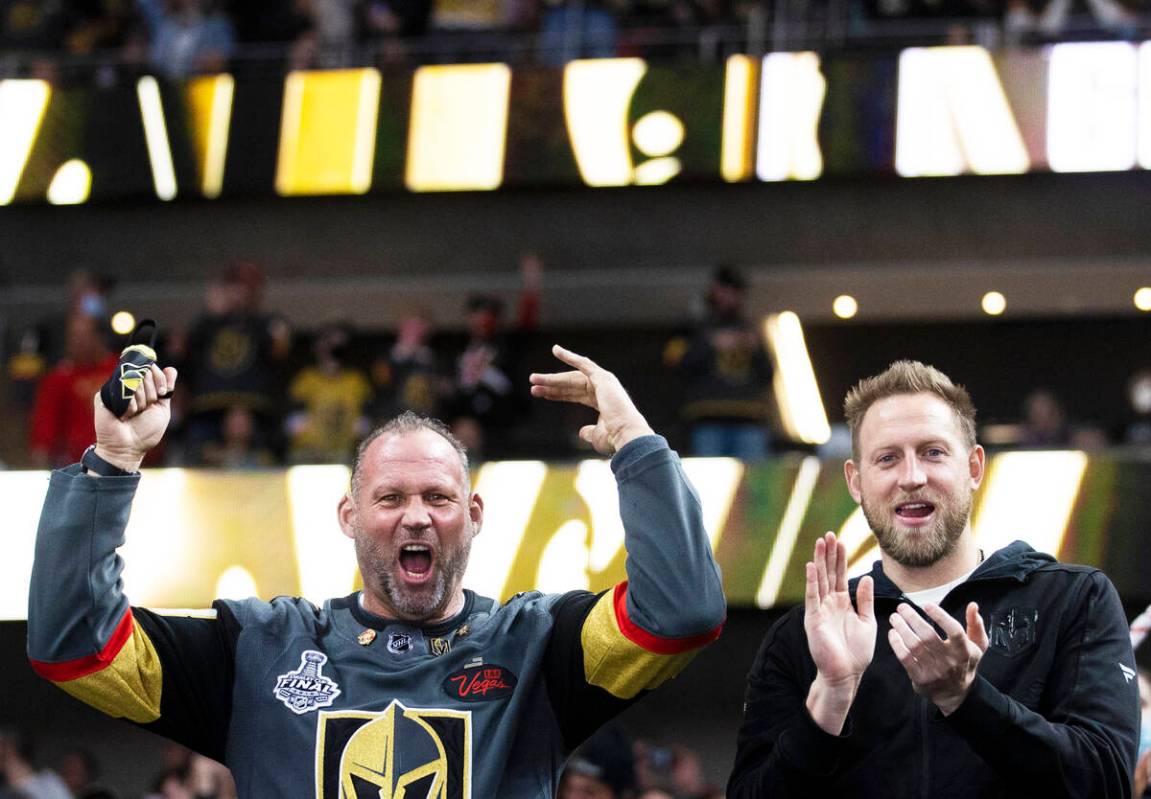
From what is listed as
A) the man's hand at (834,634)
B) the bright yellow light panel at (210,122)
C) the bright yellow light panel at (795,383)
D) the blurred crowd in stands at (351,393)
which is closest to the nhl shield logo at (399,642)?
the man's hand at (834,634)

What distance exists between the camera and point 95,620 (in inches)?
152

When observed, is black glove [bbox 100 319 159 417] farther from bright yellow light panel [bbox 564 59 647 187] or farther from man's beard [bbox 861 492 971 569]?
bright yellow light panel [bbox 564 59 647 187]

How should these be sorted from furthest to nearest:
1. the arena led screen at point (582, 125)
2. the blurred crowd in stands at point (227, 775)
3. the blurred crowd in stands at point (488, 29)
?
1. the blurred crowd in stands at point (488, 29)
2. the arena led screen at point (582, 125)
3. the blurred crowd in stands at point (227, 775)

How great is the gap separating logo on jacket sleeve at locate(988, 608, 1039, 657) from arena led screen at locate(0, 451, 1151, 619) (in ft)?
22.9

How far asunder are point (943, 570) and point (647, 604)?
2.30ft

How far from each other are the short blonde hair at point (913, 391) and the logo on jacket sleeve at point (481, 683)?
0.94 metres


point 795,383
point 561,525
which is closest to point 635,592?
point 561,525

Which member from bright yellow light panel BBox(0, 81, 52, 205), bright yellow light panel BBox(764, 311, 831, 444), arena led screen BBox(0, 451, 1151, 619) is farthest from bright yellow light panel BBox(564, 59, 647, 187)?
bright yellow light panel BBox(0, 81, 52, 205)

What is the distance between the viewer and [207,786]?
954 centimetres

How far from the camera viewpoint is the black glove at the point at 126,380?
153 inches

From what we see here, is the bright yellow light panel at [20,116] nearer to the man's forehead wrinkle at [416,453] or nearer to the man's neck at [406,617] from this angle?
the man's forehead wrinkle at [416,453]

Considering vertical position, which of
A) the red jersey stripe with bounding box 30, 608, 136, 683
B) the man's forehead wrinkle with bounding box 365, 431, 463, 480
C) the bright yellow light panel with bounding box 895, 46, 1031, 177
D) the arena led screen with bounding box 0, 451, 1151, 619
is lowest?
the red jersey stripe with bounding box 30, 608, 136, 683

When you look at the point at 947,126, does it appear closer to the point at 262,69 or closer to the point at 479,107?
A: the point at 479,107

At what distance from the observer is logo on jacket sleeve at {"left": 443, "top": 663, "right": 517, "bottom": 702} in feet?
13.3
